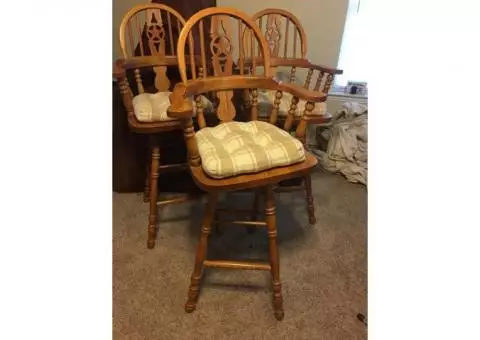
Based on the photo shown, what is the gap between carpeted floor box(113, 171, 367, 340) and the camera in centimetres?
127

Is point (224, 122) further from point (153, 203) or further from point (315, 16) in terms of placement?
point (315, 16)

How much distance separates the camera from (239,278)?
4.88 ft

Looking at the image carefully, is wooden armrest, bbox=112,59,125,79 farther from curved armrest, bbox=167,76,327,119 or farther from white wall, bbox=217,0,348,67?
white wall, bbox=217,0,348,67

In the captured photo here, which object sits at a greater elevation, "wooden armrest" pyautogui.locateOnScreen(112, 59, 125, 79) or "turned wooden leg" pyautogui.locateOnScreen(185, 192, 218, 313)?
"wooden armrest" pyautogui.locateOnScreen(112, 59, 125, 79)

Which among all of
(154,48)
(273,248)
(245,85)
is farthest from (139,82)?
(273,248)

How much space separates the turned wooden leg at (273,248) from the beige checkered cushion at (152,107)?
527mm

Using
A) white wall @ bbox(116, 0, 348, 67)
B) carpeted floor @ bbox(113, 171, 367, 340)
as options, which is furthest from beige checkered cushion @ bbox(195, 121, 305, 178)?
white wall @ bbox(116, 0, 348, 67)

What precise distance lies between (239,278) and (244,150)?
59cm

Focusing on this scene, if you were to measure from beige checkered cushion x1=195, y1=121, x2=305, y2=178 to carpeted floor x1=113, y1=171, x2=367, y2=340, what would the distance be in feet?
1.77

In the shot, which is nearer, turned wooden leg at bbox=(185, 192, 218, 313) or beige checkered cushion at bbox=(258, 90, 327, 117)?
turned wooden leg at bbox=(185, 192, 218, 313)

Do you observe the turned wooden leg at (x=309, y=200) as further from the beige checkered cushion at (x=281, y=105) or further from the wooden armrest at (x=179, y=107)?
the wooden armrest at (x=179, y=107)

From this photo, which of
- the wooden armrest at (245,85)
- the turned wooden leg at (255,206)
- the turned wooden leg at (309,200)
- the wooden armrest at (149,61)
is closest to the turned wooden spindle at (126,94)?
the wooden armrest at (149,61)

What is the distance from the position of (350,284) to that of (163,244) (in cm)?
82
